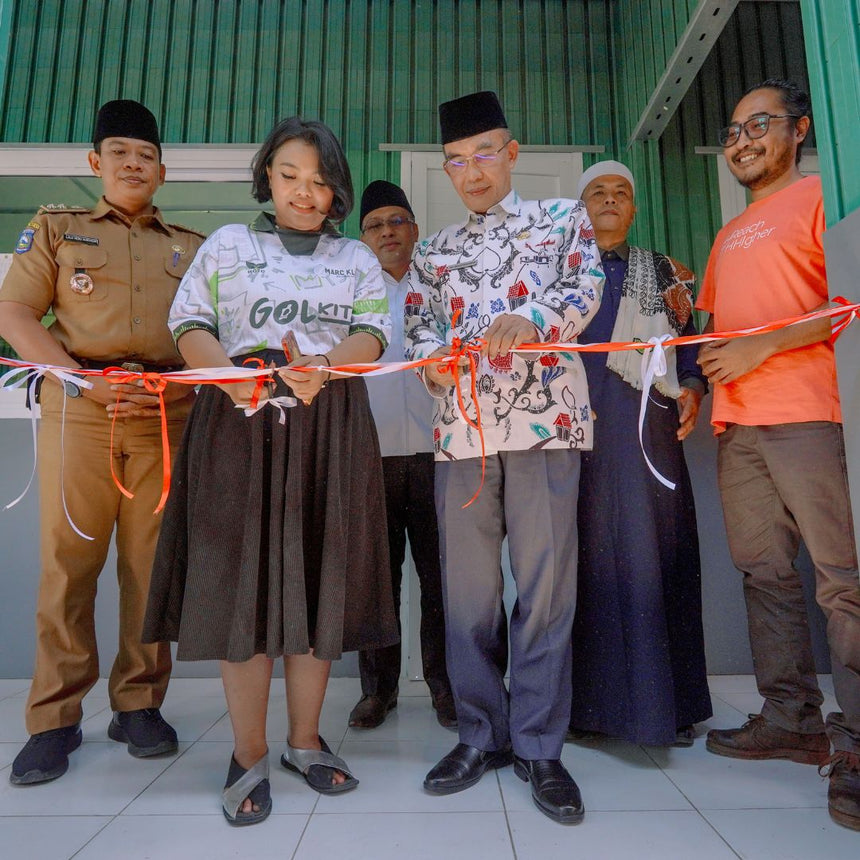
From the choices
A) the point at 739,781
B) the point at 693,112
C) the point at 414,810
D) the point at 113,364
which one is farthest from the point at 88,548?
the point at 693,112

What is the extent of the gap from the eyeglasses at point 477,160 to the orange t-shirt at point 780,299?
0.77 m

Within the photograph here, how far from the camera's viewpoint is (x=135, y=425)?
87.0 inches

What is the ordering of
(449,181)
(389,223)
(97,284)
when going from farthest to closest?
(449,181), (389,223), (97,284)

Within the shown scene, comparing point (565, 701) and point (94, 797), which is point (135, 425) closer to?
point (94, 797)

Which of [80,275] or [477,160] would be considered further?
[80,275]

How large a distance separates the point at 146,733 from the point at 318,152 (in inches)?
70.4

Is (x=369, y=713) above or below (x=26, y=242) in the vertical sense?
below

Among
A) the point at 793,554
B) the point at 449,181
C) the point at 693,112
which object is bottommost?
the point at 793,554

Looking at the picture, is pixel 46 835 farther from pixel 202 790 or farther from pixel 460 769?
pixel 460 769

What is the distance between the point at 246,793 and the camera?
5.49 ft

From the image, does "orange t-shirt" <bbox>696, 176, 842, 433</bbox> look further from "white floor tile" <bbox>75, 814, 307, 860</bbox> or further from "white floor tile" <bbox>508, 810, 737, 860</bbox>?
"white floor tile" <bbox>75, 814, 307, 860</bbox>

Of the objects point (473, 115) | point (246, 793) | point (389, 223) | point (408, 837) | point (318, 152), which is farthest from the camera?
point (389, 223)

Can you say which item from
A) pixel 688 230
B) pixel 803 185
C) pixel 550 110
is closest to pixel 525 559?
pixel 803 185

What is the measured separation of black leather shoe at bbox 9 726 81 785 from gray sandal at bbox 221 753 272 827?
0.56m
